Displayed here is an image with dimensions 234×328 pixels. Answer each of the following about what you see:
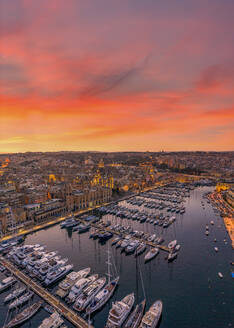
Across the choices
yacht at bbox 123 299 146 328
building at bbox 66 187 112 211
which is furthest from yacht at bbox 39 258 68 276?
building at bbox 66 187 112 211

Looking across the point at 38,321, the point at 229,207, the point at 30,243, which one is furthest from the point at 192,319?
the point at 229,207

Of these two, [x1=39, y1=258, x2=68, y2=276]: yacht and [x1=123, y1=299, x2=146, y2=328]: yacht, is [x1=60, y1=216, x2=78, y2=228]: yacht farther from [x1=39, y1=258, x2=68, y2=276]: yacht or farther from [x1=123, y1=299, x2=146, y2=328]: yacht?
[x1=123, y1=299, x2=146, y2=328]: yacht

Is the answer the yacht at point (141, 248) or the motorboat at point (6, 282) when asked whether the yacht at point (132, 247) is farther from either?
the motorboat at point (6, 282)

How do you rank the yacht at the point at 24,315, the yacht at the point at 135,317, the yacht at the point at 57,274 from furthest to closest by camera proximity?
1. the yacht at the point at 57,274
2. the yacht at the point at 24,315
3. the yacht at the point at 135,317

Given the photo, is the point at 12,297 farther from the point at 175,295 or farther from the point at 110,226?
the point at 110,226

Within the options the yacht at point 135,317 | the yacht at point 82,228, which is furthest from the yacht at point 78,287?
the yacht at point 82,228

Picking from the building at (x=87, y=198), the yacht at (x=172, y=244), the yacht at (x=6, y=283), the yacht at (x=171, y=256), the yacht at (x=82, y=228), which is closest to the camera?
the yacht at (x=6, y=283)
